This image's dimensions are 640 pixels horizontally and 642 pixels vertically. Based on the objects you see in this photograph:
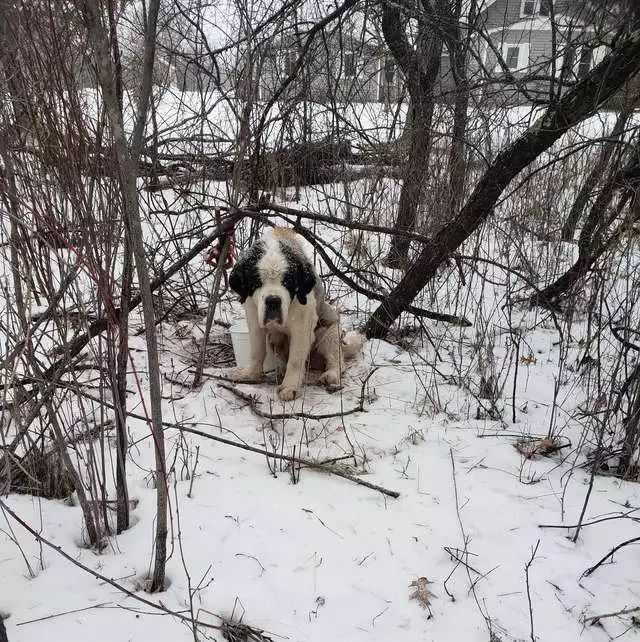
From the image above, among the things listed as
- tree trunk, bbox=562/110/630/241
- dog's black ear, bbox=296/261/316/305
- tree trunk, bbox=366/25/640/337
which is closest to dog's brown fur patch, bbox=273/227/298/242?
dog's black ear, bbox=296/261/316/305

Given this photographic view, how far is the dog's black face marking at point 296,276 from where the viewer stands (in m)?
3.14

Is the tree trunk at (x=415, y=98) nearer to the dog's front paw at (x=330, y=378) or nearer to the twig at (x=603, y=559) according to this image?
the dog's front paw at (x=330, y=378)

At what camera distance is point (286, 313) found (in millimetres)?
3164

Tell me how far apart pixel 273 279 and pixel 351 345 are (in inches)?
41.8

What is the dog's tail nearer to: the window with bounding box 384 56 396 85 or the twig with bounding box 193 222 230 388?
the twig with bounding box 193 222 230 388

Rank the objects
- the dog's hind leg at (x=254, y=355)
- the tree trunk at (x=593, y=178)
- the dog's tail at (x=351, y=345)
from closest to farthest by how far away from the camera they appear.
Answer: the dog's hind leg at (x=254, y=355) < the dog's tail at (x=351, y=345) < the tree trunk at (x=593, y=178)

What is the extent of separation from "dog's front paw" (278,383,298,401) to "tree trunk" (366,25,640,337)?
1.05m

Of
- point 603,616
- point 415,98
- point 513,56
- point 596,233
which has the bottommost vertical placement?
point 603,616

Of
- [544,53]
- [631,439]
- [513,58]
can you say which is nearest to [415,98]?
[544,53]

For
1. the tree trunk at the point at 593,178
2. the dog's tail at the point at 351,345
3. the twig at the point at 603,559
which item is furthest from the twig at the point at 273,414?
the tree trunk at the point at 593,178

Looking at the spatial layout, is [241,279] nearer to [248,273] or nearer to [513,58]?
[248,273]

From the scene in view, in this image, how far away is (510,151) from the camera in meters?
3.49

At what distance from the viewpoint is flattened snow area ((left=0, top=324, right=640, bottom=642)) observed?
5.69 ft

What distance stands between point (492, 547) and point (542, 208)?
15.3 ft
